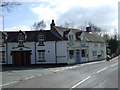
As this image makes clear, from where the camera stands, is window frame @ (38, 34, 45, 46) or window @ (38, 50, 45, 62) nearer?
window @ (38, 50, 45, 62)

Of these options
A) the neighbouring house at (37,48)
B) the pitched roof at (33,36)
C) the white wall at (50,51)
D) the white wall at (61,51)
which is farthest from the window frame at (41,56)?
the white wall at (61,51)

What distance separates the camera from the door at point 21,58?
42.5 m

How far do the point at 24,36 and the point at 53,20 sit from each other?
7487 mm

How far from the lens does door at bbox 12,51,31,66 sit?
42469 millimetres

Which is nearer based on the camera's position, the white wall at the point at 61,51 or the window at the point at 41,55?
the white wall at the point at 61,51

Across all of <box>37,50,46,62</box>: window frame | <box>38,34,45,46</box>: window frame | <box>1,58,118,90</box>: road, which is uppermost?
<box>38,34,45,46</box>: window frame

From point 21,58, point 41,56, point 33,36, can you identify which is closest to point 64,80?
point 41,56

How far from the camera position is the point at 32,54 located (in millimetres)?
42469

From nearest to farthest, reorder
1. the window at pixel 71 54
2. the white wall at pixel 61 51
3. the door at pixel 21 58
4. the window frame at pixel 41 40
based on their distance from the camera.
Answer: the white wall at pixel 61 51, the window frame at pixel 41 40, the door at pixel 21 58, the window at pixel 71 54

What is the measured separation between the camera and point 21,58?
139ft

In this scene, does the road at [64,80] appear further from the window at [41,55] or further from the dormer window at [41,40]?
the dormer window at [41,40]

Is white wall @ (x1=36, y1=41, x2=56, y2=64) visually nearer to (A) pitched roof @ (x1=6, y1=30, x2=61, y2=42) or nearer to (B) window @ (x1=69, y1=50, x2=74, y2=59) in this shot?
(A) pitched roof @ (x1=6, y1=30, x2=61, y2=42)

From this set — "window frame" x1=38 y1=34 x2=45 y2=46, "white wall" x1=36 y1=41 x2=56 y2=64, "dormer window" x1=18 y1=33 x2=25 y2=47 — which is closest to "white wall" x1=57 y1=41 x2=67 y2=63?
"white wall" x1=36 y1=41 x2=56 y2=64

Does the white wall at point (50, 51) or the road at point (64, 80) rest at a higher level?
the white wall at point (50, 51)
